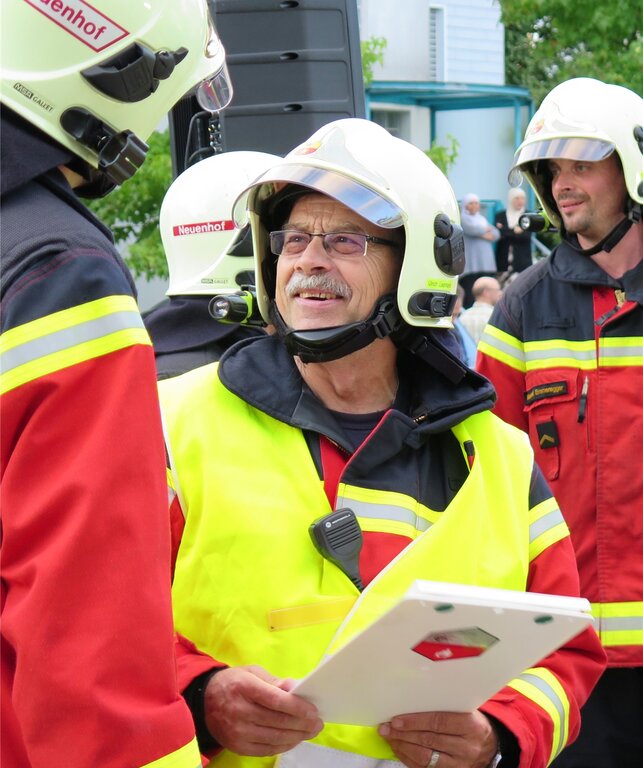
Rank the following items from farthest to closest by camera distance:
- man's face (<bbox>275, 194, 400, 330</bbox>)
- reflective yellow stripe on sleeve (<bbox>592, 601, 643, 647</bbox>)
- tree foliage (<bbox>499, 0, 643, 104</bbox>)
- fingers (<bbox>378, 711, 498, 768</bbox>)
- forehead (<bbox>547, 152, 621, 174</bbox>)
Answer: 1. tree foliage (<bbox>499, 0, 643, 104</bbox>)
2. forehead (<bbox>547, 152, 621, 174</bbox>)
3. reflective yellow stripe on sleeve (<bbox>592, 601, 643, 647</bbox>)
4. man's face (<bbox>275, 194, 400, 330</bbox>)
5. fingers (<bbox>378, 711, 498, 768</bbox>)

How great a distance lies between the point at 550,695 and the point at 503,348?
2082 mm

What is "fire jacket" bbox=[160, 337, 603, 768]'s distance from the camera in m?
2.71

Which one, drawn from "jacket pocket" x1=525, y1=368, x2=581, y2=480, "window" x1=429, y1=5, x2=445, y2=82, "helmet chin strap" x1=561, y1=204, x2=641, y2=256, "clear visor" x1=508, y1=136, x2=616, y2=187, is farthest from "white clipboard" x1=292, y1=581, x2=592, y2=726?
"window" x1=429, y1=5, x2=445, y2=82

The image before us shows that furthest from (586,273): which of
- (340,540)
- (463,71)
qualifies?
(463,71)

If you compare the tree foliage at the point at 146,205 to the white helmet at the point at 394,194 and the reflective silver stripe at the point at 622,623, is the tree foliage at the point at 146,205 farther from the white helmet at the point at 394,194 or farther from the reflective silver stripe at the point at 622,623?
the white helmet at the point at 394,194

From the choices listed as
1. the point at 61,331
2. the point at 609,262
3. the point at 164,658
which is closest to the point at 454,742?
the point at 164,658

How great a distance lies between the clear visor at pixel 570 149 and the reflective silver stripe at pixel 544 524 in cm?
212

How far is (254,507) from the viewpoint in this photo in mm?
2758

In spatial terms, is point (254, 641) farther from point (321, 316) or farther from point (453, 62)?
point (453, 62)

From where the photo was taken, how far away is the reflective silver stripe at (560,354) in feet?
15.3

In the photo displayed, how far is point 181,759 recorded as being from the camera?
1.99m

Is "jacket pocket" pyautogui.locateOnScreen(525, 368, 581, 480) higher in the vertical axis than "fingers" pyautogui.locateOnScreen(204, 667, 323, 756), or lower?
lower

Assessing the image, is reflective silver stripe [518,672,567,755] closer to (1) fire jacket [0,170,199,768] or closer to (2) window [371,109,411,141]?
(1) fire jacket [0,170,199,768]

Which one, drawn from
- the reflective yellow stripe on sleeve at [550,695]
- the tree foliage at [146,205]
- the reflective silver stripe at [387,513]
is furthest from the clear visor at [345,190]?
the tree foliage at [146,205]
